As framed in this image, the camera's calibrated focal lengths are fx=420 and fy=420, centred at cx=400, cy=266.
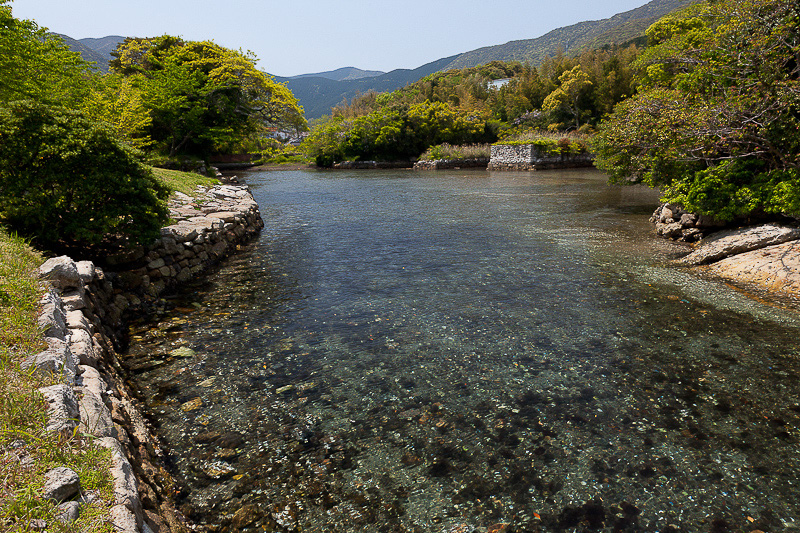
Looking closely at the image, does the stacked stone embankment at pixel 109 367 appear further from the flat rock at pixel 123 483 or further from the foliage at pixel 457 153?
the foliage at pixel 457 153

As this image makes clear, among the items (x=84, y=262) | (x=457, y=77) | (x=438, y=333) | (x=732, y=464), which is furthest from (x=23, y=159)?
(x=457, y=77)

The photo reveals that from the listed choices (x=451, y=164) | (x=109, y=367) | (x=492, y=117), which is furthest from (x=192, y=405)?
(x=492, y=117)

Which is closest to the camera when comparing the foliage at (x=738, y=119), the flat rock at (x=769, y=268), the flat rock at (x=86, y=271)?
the flat rock at (x=86, y=271)

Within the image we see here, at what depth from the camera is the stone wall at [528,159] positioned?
4422cm

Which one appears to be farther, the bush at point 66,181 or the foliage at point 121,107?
the foliage at point 121,107

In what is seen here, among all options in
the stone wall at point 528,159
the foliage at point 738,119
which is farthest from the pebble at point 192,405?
the stone wall at point 528,159

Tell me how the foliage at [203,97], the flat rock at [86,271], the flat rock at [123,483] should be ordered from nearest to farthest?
1. the flat rock at [123,483]
2. the flat rock at [86,271]
3. the foliage at [203,97]

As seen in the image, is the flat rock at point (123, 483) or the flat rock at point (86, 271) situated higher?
the flat rock at point (86, 271)

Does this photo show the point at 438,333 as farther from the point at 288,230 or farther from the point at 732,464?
the point at 288,230

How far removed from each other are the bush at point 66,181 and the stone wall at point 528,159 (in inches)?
1649

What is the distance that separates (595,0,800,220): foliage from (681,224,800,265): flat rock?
0.46 meters

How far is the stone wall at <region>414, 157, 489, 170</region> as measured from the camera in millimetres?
49319

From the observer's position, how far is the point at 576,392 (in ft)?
16.5

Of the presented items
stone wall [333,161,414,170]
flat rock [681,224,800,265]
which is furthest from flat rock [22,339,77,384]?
stone wall [333,161,414,170]
